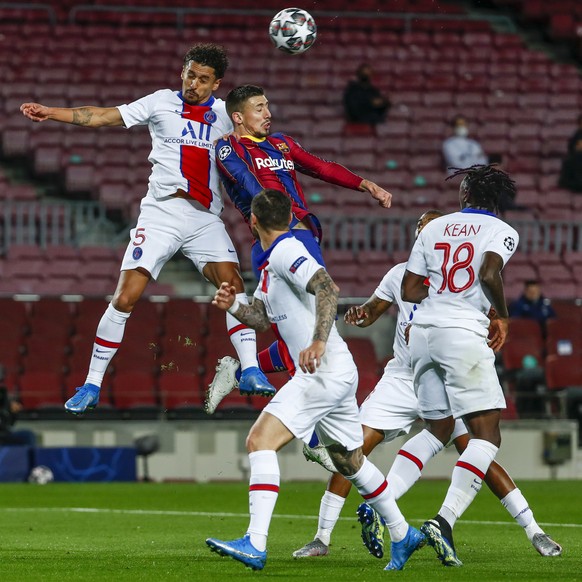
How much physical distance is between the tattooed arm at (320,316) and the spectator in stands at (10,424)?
8.90 meters

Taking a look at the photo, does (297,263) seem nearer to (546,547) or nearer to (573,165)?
(546,547)

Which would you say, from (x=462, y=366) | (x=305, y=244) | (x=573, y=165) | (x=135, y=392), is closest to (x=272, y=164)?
(x=305, y=244)

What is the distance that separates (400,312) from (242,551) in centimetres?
284

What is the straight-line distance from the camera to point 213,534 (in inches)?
405

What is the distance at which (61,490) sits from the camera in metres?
15.1

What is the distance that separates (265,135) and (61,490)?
7.10m

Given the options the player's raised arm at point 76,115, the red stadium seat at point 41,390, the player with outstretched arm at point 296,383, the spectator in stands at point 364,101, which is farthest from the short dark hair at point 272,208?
the spectator in stands at point 364,101

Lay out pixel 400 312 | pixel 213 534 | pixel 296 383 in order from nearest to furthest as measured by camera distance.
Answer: pixel 296 383, pixel 400 312, pixel 213 534

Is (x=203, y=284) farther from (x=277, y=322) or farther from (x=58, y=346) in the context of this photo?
(x=277, y=322)

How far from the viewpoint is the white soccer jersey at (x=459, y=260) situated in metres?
8.08

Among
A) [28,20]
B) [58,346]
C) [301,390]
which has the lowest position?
[58,346]

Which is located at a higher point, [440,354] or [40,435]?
[440,354]

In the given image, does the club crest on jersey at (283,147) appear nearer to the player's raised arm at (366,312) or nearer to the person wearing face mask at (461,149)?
the player's raised arm at (366,312)

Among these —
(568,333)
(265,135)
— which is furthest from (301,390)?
(568,333)
